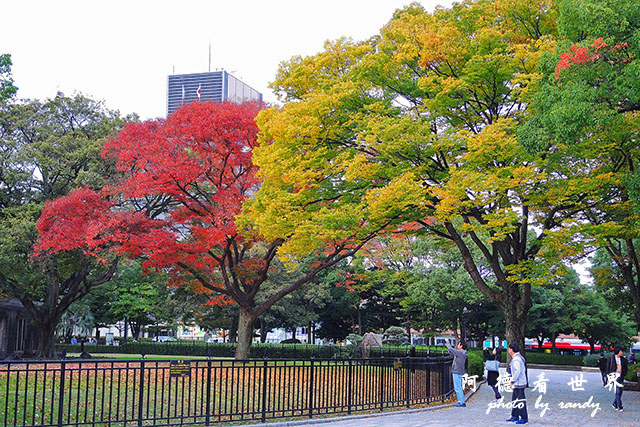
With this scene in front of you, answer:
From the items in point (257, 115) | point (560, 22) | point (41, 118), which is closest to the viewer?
point (560, 22)

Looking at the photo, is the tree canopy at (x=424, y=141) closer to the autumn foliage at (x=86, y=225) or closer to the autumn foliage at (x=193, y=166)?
the autumn foliage at (x=193, y=166)

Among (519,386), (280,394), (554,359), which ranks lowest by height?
(554,359)

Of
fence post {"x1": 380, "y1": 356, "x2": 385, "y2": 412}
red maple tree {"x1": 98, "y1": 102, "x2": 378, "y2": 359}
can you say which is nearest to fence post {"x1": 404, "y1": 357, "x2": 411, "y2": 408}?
fence post {"x1": 380, "y1": 356, "x2": 385, "y2": 412}

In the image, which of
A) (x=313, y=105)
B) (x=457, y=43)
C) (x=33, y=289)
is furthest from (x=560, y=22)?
(x=33, y=289)

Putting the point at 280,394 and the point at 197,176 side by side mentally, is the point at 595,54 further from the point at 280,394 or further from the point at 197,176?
the point at 197,176

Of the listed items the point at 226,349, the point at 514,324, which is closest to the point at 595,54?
the point at 514,324

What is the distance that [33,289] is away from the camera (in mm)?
29703

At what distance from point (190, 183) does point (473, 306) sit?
28042 mm

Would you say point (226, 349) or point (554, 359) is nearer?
point (226, 349)

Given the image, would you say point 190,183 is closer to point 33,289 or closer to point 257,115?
point 257,115

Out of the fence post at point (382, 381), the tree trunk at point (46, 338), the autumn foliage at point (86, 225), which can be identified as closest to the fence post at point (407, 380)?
the fence post at point (382, 381)

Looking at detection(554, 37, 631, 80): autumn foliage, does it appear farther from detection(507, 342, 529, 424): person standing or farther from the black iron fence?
the black iron fence

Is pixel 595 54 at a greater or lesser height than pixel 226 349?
greater

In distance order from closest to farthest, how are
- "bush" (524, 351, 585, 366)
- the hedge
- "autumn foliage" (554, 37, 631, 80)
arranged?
"autumn foliage" (554, 37, 631, 80) → the hedge → "bush" (524, 351, 585, 366)
